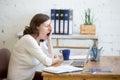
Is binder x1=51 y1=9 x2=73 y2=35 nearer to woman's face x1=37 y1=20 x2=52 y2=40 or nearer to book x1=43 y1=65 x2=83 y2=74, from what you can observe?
woman's face x1=37 y1=20 x2=52 y2=40

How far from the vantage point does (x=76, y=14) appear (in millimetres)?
3852

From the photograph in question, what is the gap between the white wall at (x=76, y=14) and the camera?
383cm

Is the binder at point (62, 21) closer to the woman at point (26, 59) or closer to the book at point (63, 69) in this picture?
the woman at point (26, 59)

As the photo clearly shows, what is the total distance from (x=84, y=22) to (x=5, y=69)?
5.34ft

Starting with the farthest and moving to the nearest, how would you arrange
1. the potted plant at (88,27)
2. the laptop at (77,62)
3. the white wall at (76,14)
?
the white wall at (76,14), the potted plant at (88,27), the laptop at (77,62)

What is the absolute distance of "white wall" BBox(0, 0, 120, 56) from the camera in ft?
12.6

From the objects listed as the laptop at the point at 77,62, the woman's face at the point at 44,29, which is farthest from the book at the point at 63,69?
the woman's face at the point at 44,29

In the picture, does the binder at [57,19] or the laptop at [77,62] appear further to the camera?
the binder at [57,19]

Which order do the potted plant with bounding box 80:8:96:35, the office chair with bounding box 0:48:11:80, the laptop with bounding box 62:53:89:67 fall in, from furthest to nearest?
the potted plant with bounding box 80:8:96:35, the office chair with bounding box 0:48:11:80, the laptop with bounding box 62:53:89:67

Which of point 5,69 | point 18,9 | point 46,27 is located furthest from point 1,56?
point 18,9

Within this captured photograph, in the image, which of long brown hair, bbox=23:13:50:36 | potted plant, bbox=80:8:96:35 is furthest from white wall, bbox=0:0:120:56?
long brown hair, bbox=23:13:50:36

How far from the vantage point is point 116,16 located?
383 centimetres

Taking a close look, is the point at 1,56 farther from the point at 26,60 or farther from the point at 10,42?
the point at 10,42

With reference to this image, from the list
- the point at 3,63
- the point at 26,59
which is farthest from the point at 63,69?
the point at 3,63
